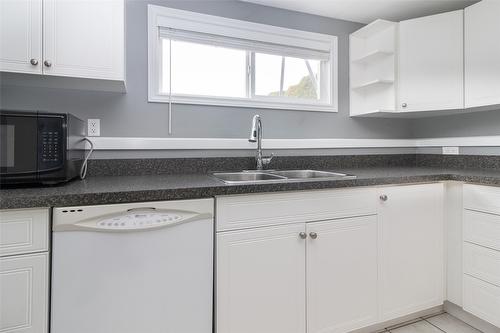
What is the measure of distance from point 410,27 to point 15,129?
251 cm

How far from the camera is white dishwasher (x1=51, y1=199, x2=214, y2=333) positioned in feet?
3.52

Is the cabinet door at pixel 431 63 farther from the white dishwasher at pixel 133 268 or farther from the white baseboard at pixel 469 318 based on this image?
the white dishwasher at pixel 133 268

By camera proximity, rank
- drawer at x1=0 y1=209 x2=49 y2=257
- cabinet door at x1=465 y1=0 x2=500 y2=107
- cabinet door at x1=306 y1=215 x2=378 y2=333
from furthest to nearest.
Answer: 1. cabinet door at x1=465 y1=0 x2=500 y2=107
2. cabinet door at x1=306 y1=215 x2=378 y2=333
3. drawer at x1=0 y1=209 x2=49 y2=257

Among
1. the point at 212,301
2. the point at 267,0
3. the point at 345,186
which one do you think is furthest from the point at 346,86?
the point at 212,301

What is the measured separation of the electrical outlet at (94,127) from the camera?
1.69m

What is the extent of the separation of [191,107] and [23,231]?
118 centimetres

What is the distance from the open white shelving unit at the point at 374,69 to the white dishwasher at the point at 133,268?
1.68m

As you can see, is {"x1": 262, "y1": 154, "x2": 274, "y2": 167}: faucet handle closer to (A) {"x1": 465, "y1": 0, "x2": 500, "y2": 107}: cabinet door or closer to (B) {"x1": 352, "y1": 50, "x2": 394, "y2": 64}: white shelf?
(B) {"x1": 352, "y1": 50, "x2": 394, "y2": 64}: white shelf

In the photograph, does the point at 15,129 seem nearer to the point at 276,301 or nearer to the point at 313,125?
the point at 276,301

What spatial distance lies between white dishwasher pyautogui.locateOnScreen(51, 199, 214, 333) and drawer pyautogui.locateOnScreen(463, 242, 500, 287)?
1524 millimetres

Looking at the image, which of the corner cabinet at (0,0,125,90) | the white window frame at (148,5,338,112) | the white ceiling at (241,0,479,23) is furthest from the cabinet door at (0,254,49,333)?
the white ceiling at (241,0,479,23)

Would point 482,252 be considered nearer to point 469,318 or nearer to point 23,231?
point 469,318

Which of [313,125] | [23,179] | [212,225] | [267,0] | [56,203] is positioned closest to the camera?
[56,203]

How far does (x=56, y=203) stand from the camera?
1044 millimetres
